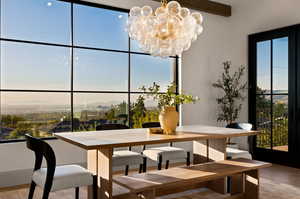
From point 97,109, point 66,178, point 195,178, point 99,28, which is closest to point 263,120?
point 97,109

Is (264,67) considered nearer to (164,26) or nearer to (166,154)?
(166,154)

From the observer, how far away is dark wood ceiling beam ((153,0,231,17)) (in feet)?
17.8

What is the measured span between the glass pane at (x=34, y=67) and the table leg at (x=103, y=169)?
1.85 meters

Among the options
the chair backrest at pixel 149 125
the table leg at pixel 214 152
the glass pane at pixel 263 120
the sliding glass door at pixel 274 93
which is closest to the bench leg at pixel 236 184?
the table leg at pixel 214 152

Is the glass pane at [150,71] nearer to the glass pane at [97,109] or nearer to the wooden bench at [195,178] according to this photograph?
the glass pane at [97,109]

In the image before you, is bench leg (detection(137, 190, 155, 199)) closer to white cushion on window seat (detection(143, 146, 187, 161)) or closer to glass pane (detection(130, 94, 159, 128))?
white cushion on window seat (detection(143, 146, 187, 161))

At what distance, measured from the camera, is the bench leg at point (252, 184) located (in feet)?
10.7

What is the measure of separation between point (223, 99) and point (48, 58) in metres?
3.49

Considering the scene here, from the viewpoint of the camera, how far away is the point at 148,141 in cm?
263

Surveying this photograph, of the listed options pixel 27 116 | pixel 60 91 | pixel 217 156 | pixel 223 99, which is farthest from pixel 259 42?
pixel 27 116

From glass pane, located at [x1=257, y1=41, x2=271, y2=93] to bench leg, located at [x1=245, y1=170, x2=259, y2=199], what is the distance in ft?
8.26

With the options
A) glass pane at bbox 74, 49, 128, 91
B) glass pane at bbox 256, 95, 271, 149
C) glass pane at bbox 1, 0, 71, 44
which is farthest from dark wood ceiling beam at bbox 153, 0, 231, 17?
glass pane at bbox 1, 0, 71, 44

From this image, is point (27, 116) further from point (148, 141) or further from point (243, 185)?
point (243, 185)

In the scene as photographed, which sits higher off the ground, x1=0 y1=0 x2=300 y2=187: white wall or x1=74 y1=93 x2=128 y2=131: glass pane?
x1=0 y1=0 x2=300 y2=187: white wall
